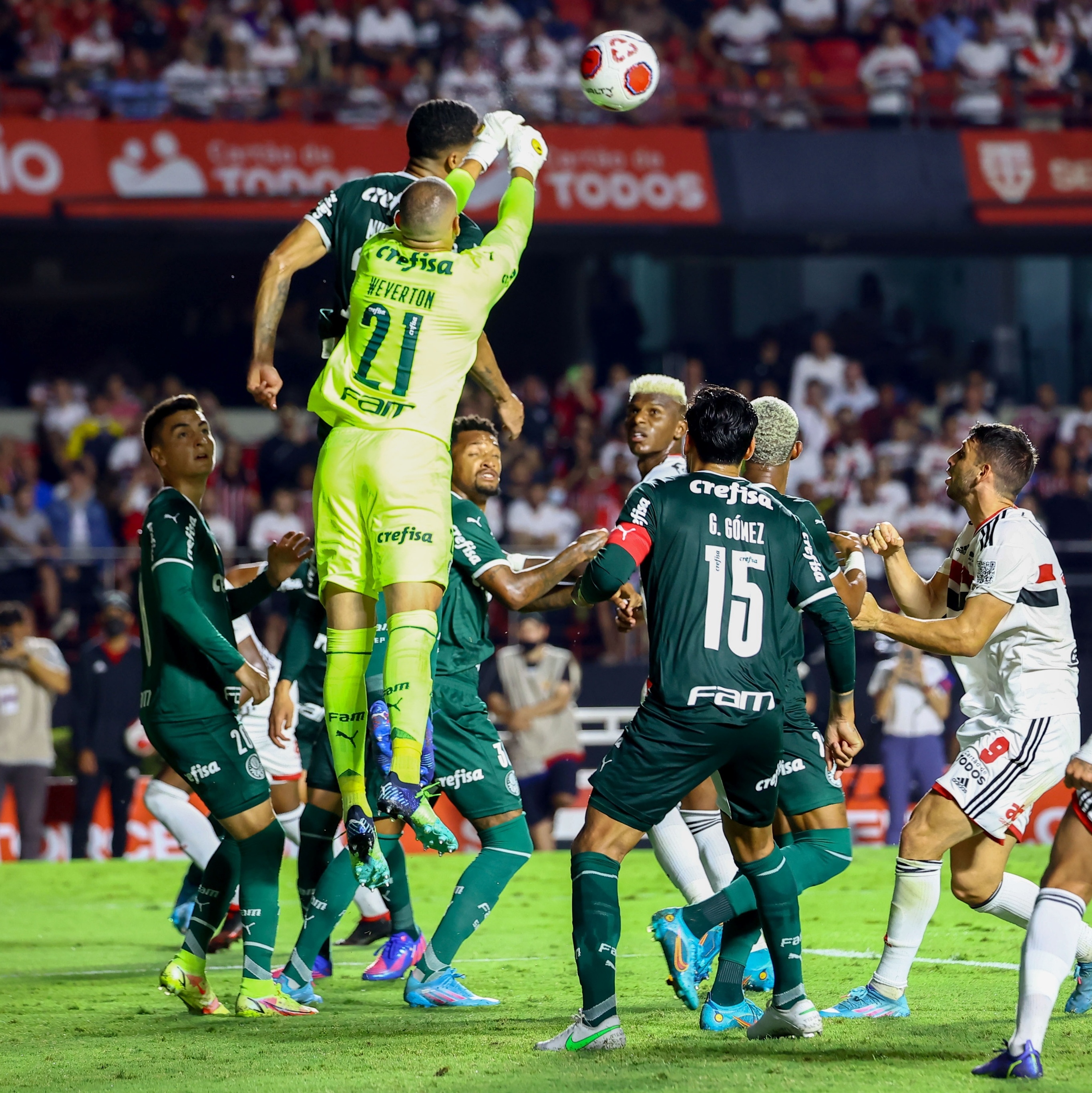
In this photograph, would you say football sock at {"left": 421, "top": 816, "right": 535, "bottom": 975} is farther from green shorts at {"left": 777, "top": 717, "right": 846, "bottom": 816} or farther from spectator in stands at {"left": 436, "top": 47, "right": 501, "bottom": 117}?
spectator in stands at {"left": 436, "top": 47, "right": 501, "bottom": 117}

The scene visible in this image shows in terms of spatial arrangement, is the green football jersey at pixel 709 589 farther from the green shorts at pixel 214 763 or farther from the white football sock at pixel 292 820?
the white football sock at pixel 292 820

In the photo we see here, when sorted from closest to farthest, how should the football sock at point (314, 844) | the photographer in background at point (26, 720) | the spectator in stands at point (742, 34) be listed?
the football sock at point (314, 844), the photographer in background at point (26, 720), the spectator in stands at point (742, 34)

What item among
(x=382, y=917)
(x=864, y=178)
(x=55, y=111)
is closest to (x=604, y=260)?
(x=864, y=178)

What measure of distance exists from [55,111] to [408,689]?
15527 mm

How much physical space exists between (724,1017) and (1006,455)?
2444 mm

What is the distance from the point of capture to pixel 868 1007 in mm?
6461

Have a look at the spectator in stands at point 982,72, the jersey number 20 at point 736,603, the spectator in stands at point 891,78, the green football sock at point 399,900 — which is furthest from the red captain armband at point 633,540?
the spectator in stands at point 982,72

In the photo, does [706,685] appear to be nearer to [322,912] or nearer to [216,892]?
[322,912]

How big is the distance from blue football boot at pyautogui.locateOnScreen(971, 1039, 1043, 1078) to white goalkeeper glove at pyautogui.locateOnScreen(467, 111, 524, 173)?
3.87 meters

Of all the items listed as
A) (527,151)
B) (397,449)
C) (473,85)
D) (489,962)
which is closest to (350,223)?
(527,151)

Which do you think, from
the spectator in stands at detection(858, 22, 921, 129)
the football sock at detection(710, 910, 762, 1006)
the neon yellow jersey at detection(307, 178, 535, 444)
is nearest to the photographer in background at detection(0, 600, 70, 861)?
the neon yellow jersey at detection(307, 178, 535, 444)

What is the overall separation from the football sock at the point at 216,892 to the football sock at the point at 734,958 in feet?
6.98

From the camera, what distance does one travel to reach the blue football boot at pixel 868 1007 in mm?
6418

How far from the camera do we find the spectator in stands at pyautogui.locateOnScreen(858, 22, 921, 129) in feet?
69.7
